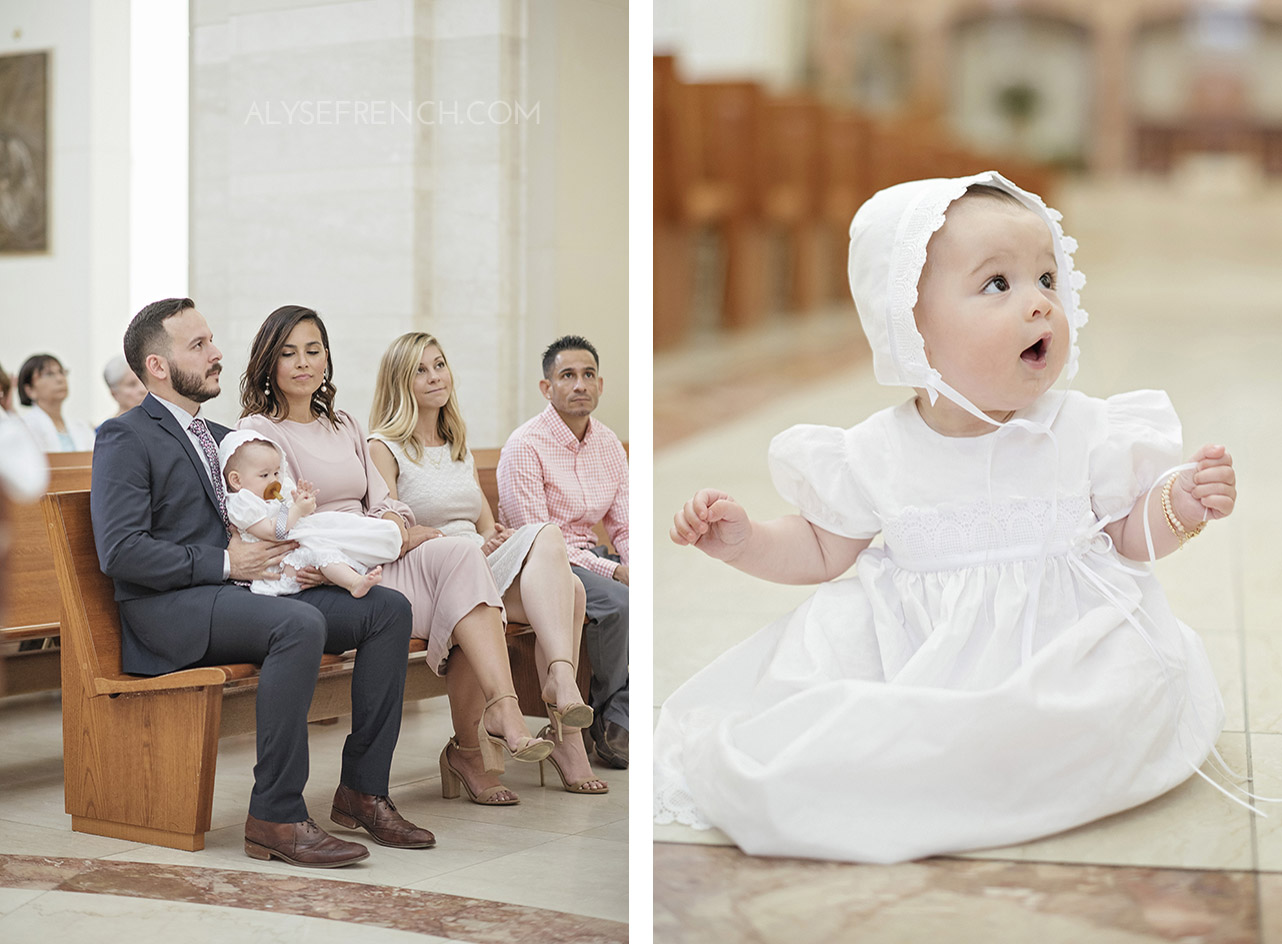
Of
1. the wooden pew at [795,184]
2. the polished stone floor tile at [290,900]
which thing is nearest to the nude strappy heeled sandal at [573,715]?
the polished stone floor tile at [290,900]

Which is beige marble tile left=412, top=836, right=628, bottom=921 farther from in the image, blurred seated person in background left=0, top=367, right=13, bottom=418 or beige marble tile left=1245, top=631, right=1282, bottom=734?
blurred seated person in background left=0, top=367, right=13, bottom=418

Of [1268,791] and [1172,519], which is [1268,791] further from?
[1172,519]

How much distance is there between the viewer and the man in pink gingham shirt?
2764 mm

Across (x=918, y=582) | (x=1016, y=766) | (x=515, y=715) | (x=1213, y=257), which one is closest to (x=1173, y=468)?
(x=918, y=582)

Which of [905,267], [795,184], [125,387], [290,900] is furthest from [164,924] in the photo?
[795,184]

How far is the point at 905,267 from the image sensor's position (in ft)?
5.06

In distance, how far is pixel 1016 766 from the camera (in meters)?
1.40

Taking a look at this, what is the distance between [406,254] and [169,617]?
3.63 feet

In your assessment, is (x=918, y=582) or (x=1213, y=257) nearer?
(x=918, y=582)

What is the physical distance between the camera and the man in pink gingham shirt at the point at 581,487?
2.76 m

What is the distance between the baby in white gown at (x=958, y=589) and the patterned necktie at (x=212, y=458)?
106cm

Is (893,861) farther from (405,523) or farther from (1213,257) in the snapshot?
(1213,257)

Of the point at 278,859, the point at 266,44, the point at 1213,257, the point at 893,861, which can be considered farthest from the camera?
the point at 1213,257

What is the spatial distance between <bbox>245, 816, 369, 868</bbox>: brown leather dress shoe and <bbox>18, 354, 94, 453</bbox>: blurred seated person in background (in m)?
2.26
